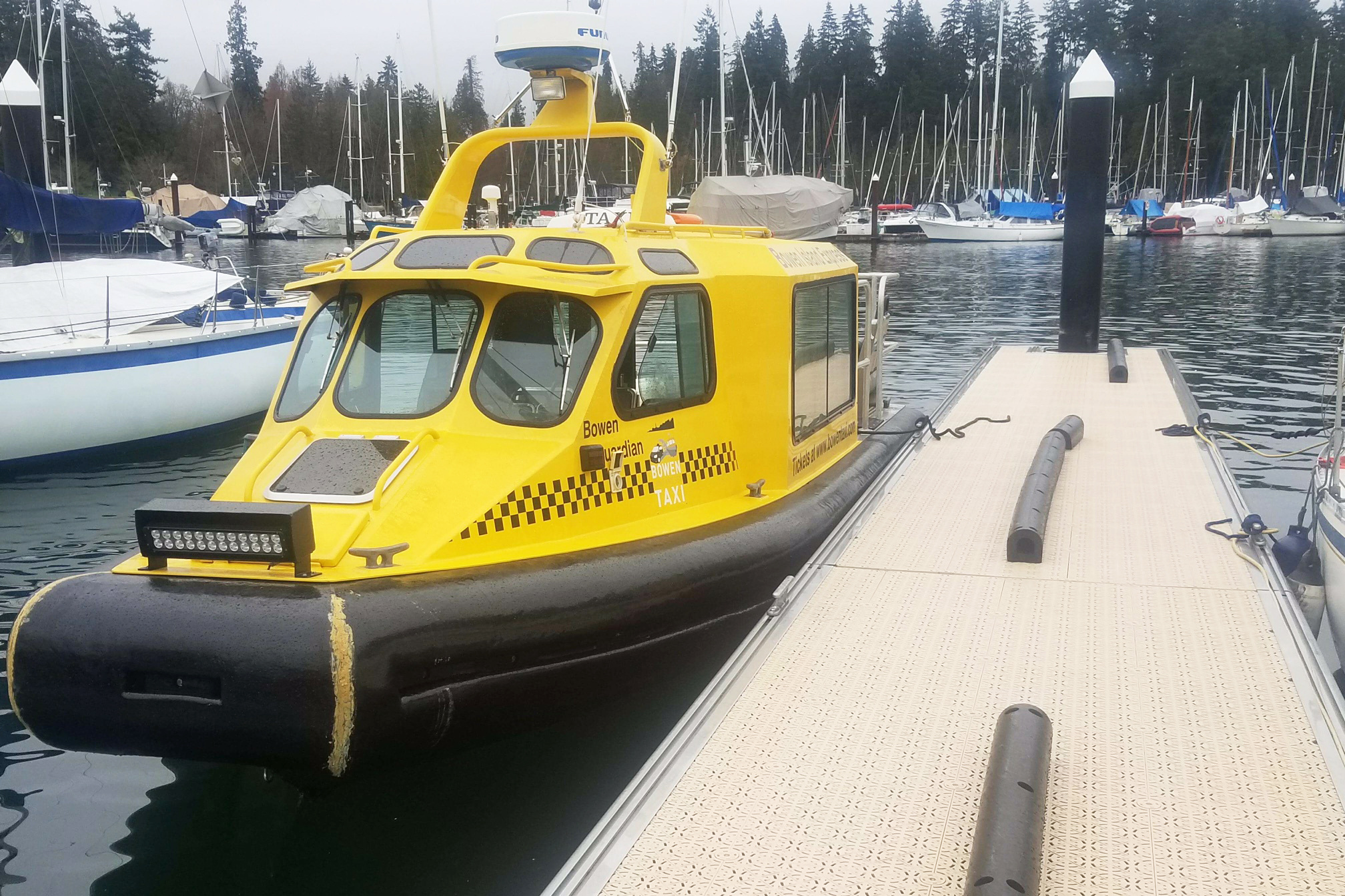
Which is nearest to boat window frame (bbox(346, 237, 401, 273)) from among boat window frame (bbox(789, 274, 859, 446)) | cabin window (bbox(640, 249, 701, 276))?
cabin window (bbox(640, 249, 701, 276))

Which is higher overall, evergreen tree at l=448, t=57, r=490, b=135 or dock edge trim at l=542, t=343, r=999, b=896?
evergreen tree at l=448, t=57, r=490, b=135

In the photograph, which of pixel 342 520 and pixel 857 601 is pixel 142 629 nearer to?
pixel 342 520

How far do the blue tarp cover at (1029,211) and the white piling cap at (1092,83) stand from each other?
47.9 m

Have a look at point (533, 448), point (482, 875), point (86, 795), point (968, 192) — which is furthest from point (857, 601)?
point (968, 192)

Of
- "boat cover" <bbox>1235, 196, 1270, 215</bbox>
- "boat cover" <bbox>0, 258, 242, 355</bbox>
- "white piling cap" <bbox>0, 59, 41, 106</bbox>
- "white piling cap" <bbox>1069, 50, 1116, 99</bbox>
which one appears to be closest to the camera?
"boat cover" <bbox>0, 258, 242, 355</bbox>

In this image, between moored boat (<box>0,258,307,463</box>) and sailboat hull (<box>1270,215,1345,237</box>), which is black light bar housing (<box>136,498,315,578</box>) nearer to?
moored boat (<box>0,258,307,463</box>)

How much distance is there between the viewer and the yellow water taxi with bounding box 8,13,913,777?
430cm

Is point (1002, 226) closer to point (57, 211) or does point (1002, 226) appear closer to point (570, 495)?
point (57, 211)

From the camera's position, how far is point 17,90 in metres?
15.0

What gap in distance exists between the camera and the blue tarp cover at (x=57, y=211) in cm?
1380

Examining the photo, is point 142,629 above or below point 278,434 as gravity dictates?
below

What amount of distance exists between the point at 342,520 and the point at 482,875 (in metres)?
1.63

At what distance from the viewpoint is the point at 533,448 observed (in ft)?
17.8

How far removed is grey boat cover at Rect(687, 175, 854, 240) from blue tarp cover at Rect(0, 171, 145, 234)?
30.0m
